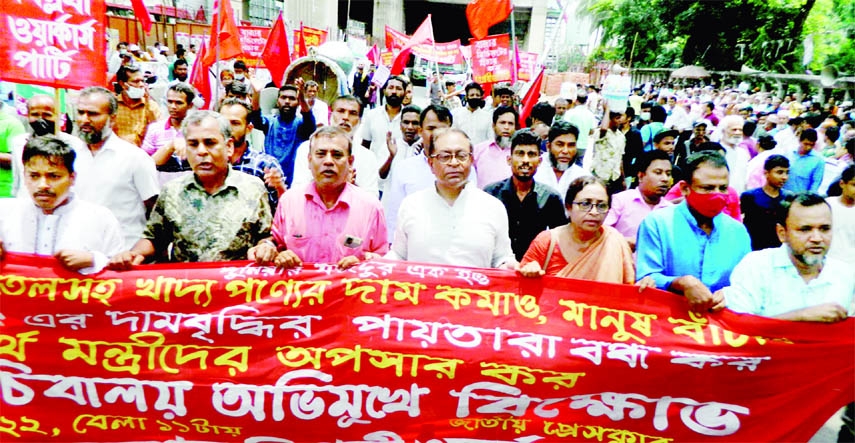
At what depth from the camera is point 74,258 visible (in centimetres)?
290

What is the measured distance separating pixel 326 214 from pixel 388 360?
82cm

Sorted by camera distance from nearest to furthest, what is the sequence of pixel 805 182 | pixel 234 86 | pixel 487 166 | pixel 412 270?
1. pixel 412 270
2. pixel 487 166
3. pixel 805 182
4. pixel 234 86

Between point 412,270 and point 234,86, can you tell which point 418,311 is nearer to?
point 412,270

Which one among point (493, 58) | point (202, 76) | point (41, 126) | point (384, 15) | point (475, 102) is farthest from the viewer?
point (384, 15)

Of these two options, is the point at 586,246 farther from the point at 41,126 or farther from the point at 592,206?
the point at 41,126

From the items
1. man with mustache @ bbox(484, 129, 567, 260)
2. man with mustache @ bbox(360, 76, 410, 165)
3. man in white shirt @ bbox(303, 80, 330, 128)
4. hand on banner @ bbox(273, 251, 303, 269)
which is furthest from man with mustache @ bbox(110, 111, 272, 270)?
man in white shirt @ bbox(303, 80, 330, 128)

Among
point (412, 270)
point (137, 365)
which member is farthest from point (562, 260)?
point (137, 365)

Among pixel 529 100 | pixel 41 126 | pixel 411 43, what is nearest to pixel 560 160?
pixel 529 100

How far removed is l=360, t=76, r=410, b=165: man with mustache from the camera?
6.48 metres

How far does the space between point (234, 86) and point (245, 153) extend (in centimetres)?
353

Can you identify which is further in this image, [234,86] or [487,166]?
[234,86]

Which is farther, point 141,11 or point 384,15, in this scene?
point 384,15

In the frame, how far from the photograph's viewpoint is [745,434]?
9.36 feet

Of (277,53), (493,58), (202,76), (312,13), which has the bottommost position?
(202,76)
